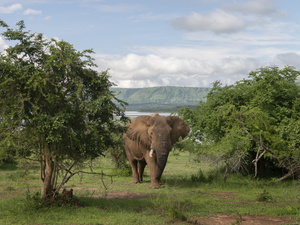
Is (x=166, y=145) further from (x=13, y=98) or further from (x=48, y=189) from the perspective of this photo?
(x=13, y=98)

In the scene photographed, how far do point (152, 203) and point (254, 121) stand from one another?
6600 mm

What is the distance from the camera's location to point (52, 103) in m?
13.0

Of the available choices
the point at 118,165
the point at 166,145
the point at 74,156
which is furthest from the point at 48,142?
the point at 118,165

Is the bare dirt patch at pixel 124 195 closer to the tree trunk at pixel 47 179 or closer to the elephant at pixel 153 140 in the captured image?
the elephant at pixel 153 140

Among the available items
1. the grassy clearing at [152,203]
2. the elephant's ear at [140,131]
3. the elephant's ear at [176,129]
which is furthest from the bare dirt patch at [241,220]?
the elephant's ear at [140,131]

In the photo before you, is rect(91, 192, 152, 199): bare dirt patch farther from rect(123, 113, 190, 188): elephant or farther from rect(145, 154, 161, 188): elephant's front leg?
rect(123, 113, 190, 188): elephant

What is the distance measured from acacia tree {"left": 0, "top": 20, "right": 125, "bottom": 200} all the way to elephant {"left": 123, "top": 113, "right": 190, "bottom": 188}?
4292 mm

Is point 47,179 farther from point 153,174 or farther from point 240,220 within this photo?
point 240,220

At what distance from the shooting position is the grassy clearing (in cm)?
1245

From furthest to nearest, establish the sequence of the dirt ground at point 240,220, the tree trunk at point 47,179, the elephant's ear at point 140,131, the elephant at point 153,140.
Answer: the elephant's ear at point 140,131 → the elephant at point 153,140 → the tree trunk at point 47,179 → the dirt ground at point 240,220

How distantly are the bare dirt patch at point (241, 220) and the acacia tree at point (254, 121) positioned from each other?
5175mm

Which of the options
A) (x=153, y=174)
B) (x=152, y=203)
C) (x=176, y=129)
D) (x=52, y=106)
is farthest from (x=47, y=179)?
(x=176, y=129)

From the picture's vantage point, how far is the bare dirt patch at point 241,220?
12.4 meters

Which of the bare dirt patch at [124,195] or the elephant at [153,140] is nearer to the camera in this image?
the bare dirt patch at [124,195]
